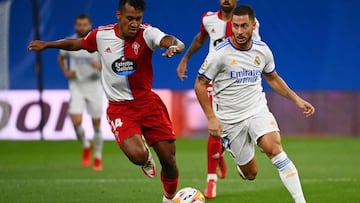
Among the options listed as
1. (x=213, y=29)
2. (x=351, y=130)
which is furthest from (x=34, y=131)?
(x=213, y=29)

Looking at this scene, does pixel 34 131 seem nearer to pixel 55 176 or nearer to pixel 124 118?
pixel 55 176

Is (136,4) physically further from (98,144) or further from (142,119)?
(98,144)

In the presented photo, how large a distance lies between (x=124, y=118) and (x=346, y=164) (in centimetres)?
714

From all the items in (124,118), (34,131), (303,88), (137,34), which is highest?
(137,34)

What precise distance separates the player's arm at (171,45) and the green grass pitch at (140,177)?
243 centimetres

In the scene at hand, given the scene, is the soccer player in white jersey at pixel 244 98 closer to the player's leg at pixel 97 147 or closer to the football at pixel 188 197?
the football at pixel 188 197

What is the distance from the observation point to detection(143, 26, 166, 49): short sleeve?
1001 centimetres

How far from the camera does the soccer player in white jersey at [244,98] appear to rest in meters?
9.80

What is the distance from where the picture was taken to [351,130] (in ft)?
74.9

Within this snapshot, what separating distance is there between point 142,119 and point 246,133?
112 centimetres

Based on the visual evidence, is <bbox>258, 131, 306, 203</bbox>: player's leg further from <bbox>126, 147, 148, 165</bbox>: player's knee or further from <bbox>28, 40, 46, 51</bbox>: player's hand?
<bbox>28, 40, 46, 51</bbox>: player's hand

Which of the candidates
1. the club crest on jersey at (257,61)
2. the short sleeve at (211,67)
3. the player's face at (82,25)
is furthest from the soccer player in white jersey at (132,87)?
the player's face at (82,25)

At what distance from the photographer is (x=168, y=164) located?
10.5m

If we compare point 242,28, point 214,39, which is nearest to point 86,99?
point 214,39
